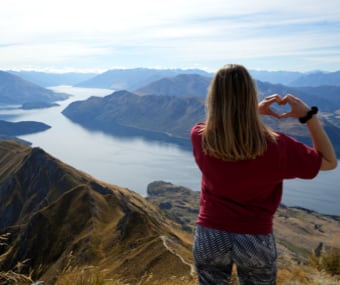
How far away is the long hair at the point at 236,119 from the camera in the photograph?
13.9 feet

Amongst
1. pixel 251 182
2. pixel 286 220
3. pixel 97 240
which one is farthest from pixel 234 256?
pixel 286 220

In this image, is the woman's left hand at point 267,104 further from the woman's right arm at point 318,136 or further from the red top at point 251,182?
the red top at point 251,182

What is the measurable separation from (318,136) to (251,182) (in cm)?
88

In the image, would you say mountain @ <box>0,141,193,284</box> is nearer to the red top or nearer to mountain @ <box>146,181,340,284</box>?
the red top

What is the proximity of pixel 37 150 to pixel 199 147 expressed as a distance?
113318mm

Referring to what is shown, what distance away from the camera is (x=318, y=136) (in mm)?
4398

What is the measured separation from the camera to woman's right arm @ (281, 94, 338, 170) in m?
4.32

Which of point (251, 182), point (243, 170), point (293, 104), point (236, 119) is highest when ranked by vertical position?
point (293, 104)

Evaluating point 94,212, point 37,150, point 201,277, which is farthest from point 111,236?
point 37,150

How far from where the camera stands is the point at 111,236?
45.4m

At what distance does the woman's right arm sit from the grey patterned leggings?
40.8 inches

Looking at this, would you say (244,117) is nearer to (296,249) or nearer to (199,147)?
(199,147)

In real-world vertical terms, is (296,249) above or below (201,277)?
below

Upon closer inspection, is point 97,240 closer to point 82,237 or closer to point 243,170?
point 82,237
